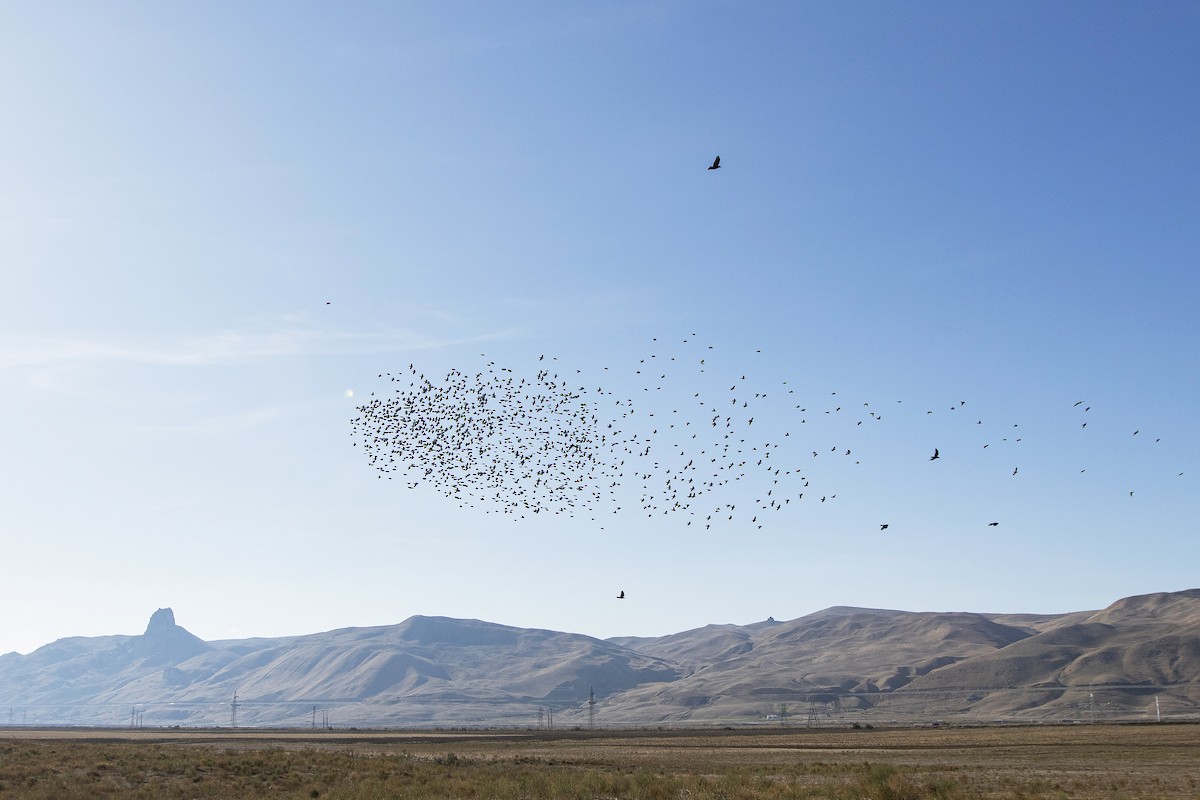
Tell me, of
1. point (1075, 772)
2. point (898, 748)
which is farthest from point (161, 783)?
point (898, 748)

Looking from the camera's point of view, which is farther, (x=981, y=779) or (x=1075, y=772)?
(x=1075, y=772)

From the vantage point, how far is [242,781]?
172 feet

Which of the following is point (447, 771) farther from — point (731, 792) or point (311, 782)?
point (731, 792)

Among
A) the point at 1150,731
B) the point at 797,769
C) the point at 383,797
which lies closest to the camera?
the point at 383,797

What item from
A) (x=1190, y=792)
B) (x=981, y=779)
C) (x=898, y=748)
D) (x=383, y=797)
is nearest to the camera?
(x=1190, y=792)

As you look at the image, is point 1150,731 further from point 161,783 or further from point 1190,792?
point 161,783

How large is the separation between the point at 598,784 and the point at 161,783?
902 inches

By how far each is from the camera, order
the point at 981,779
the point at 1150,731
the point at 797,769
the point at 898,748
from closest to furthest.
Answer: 1. the point at 981,779
2. the point at 797,769
3. the point at 898,748
4. the point at 1150,731

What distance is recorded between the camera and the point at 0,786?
4622cm

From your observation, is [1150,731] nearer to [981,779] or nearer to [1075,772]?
[1075,772]

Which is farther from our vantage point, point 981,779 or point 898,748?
point 898,748

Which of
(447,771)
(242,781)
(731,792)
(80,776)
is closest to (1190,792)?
(731,792)

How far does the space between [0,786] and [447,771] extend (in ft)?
73.4

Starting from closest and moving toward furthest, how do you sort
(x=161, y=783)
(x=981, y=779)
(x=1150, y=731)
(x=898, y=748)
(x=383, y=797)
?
(x=383, y=797), (x=981, y=779), (x=161, y=783), (x=898, y=748), (x=1150, y=731)
